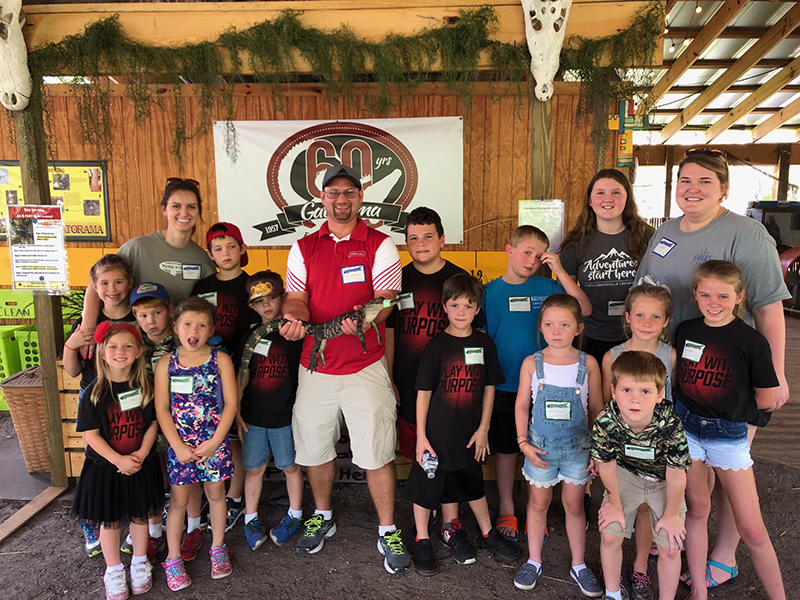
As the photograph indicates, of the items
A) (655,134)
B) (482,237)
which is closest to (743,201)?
(655,134)

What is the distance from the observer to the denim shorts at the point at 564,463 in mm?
2152

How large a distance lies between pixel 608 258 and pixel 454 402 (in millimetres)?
1089

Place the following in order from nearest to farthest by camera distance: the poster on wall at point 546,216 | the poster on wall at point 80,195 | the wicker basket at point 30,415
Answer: the poster on wall at point 546,216 < the wicker basket at point 30,415 < the poster on wall at point 80,195

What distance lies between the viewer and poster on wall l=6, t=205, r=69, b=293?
298cm

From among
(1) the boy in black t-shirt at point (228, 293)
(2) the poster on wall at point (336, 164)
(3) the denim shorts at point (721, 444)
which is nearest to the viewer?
(3) the denim shorts at point (721, 444)

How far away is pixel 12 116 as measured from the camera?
3084 mm

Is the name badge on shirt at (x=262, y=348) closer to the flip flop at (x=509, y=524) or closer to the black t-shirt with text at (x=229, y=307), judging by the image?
the black t-shirt with text at (x=229, y=307)

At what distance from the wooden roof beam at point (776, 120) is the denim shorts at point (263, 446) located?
12.5 metres

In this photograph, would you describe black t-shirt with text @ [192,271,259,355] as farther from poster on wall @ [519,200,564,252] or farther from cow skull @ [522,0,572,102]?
cow skull @ [522,0,572,102]

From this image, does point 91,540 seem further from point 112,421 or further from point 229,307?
point 229,307

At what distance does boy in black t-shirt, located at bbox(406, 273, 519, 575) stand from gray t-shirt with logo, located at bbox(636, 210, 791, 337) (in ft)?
2.78

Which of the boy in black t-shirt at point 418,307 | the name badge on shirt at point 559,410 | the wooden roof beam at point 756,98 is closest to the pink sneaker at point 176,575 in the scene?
the boy in black t-shirt at point 418,307

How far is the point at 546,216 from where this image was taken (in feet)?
9.47

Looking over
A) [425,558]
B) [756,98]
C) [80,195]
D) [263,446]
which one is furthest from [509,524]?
[756,98]
